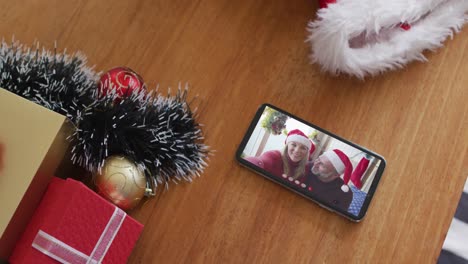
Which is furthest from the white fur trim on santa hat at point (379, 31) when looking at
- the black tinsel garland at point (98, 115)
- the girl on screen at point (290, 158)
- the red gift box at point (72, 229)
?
the red gift box at point (72, 229)

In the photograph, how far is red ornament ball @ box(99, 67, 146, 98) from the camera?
2.13ft

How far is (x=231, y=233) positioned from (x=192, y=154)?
5.0 inches

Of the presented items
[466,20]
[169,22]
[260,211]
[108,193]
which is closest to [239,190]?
[260,211]

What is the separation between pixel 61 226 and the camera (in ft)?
1.86

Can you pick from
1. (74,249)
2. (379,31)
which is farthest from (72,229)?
(379,31)

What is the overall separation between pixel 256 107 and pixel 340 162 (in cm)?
15

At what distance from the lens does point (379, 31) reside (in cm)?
74

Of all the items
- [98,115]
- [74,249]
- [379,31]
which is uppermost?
[379,31]

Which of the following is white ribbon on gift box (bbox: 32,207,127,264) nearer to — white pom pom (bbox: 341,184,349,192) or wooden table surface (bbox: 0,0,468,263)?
wooden table surface (bbox: 0,0,468,263)

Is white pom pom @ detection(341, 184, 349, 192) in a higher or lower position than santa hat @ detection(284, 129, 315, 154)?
lower

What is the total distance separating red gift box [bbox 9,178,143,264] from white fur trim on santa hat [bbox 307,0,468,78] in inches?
15.4

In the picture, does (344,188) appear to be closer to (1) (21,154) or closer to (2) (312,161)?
(2) (312,161)

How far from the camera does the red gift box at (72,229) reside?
1.85 feet

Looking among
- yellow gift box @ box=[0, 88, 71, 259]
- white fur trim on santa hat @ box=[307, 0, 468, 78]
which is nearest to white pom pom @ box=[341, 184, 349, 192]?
white fur trim on santa hat @ box=[307, 0, 468, 78]
